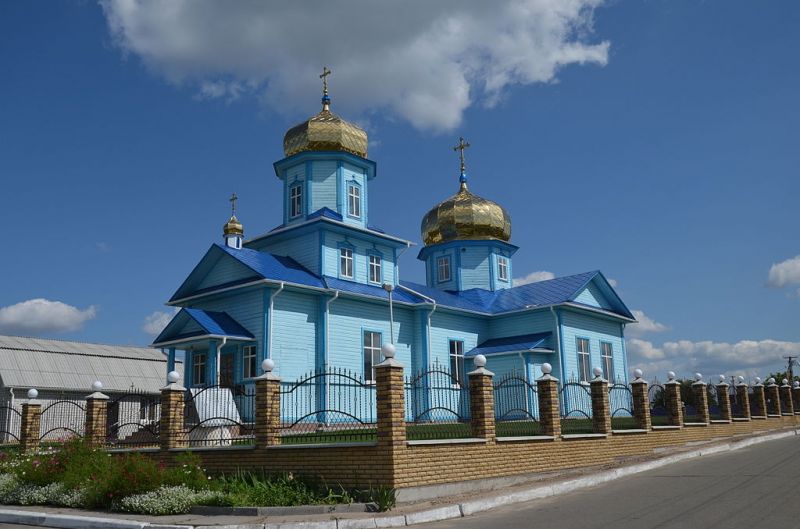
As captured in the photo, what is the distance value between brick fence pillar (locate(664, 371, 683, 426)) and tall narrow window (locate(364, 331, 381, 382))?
854 centimetres

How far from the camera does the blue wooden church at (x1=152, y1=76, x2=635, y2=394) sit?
20.4 meters

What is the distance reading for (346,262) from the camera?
23.8 metres

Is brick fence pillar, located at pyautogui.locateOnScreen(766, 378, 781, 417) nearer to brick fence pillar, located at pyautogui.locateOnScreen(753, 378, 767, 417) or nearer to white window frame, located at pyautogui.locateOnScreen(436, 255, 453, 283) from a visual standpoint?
brick fence pillar, located at pyautogui.locateOnScreen(753, 378, 767, 417)

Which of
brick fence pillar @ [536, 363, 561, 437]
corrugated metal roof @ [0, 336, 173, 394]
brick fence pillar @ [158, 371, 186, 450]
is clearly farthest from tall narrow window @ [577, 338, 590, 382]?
corrugated metal roof @ [0, 336, 173, 394]

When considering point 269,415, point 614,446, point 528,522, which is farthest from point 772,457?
point 269,415

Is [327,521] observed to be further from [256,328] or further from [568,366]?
[568,366]

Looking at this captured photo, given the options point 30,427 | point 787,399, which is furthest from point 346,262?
point 787,399

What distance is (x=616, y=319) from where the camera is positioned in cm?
2962

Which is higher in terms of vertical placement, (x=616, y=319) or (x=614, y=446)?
(x=616, y=319)

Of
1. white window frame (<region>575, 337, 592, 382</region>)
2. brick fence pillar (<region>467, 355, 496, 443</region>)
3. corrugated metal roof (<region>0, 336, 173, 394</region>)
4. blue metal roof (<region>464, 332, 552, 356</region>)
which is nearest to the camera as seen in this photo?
brick fence pillar (<region>467, 355, 496, 443</region>)

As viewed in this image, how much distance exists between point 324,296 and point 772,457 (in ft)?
40.6

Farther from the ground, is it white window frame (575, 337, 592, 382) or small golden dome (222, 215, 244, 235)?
small golden dome (222, 215, 244, 235)

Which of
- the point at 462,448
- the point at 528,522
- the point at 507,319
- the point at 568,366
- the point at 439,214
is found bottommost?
the point at 528,522

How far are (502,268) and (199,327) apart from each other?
633 inches
